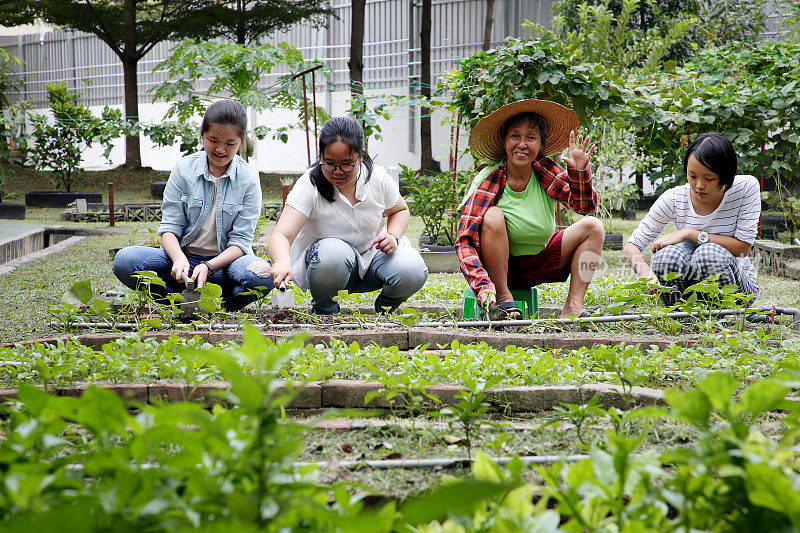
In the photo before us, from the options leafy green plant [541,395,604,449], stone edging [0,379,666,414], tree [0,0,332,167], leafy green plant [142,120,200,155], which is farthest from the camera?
tree [0,0,332,167]

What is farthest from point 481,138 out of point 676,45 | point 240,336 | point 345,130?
point 676,45

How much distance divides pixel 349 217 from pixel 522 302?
3.06 ft

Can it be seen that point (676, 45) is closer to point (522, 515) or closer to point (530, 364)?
point (530, 364)

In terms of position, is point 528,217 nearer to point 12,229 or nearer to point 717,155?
point 717,155

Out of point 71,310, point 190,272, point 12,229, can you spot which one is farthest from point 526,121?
point 12,229

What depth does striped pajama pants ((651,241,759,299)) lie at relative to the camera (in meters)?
3.39

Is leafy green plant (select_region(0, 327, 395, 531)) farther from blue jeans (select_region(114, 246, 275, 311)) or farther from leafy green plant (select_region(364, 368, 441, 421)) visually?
blue jeans (select_region(114, 246, 275, 311))

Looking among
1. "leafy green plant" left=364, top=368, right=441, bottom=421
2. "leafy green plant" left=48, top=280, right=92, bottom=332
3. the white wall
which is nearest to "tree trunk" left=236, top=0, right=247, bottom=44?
the white wall

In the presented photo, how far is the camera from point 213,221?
3572mm

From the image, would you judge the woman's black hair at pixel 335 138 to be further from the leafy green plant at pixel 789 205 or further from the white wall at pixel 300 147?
the white wall at pixel 300 147

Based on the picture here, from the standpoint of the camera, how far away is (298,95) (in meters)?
9.92

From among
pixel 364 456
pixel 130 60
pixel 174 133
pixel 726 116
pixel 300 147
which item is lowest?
pixel 364 456

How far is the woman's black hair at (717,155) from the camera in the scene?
3354 mm

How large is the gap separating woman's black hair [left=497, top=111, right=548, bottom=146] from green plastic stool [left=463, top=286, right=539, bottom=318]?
76 centimetres
